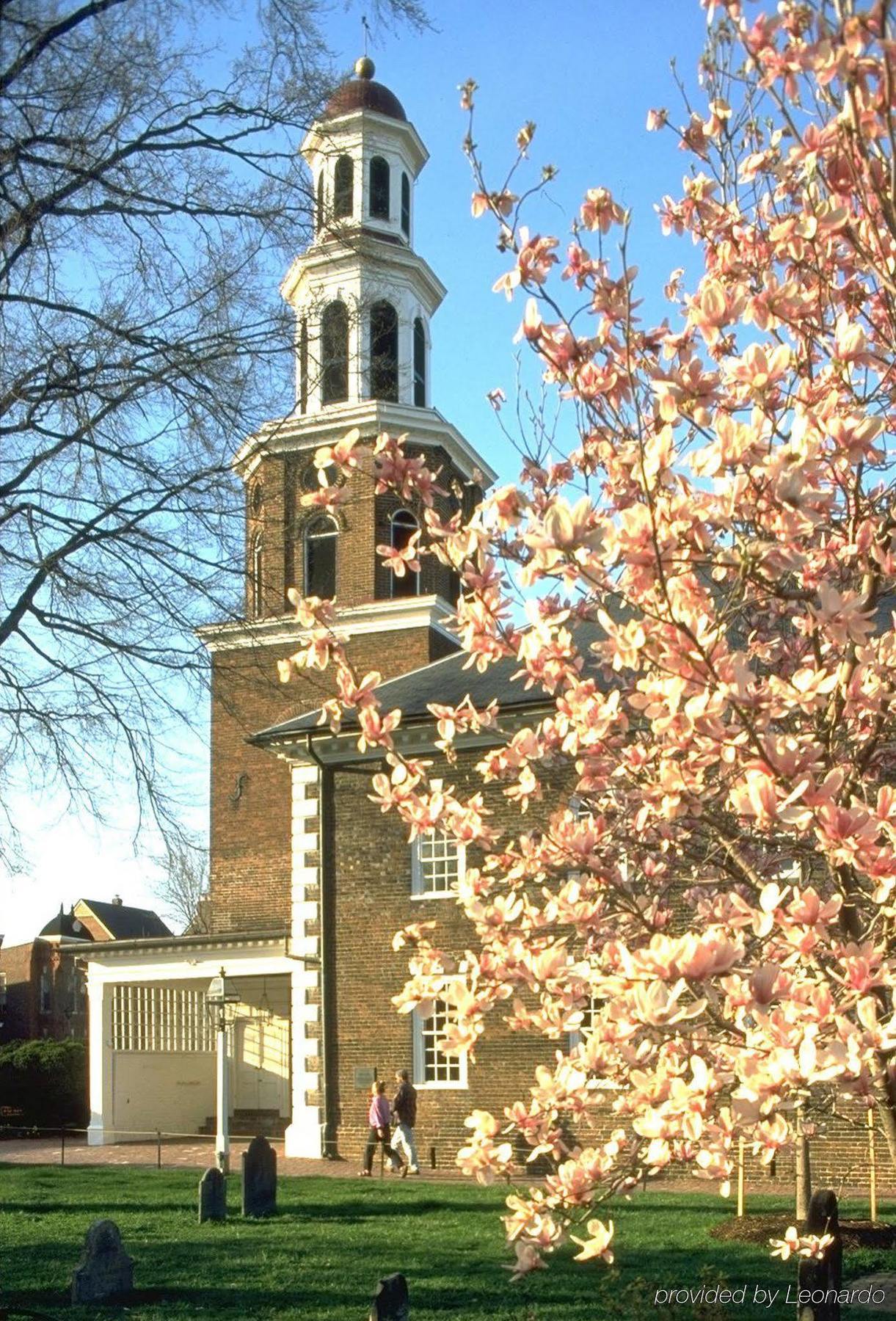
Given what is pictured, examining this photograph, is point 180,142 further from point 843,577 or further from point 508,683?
point 508,683

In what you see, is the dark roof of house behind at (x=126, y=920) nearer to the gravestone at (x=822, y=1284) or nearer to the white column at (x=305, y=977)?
the white column at (x=305, y=977)

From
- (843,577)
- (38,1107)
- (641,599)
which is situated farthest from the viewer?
(38,1107)

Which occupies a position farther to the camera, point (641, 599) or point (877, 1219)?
point (877, 1219)

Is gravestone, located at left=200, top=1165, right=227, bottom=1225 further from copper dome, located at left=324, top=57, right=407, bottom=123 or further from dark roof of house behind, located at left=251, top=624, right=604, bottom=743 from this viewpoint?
copper dome, located at left=324, top=57, right=407, bottom=123

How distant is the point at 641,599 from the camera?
434 cm

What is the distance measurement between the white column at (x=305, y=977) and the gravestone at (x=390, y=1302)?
15848 mm

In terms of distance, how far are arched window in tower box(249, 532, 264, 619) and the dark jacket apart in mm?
11330

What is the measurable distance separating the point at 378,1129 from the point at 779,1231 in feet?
26.3

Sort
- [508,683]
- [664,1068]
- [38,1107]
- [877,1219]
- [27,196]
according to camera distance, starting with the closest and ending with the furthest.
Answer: [664,1068]
[27,196]
[877,1219]
[508,683]
[38,1107]

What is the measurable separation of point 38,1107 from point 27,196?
3096 centimetres

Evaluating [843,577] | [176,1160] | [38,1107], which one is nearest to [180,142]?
[843,577]

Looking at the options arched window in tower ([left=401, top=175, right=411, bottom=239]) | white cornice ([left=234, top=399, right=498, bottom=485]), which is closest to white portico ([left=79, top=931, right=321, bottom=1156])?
white cornice ([left=234, top=399, right=498, bottom=485])

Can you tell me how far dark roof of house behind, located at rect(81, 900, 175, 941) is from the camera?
214ft

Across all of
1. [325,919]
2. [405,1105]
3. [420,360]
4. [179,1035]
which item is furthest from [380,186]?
[405,1105]
